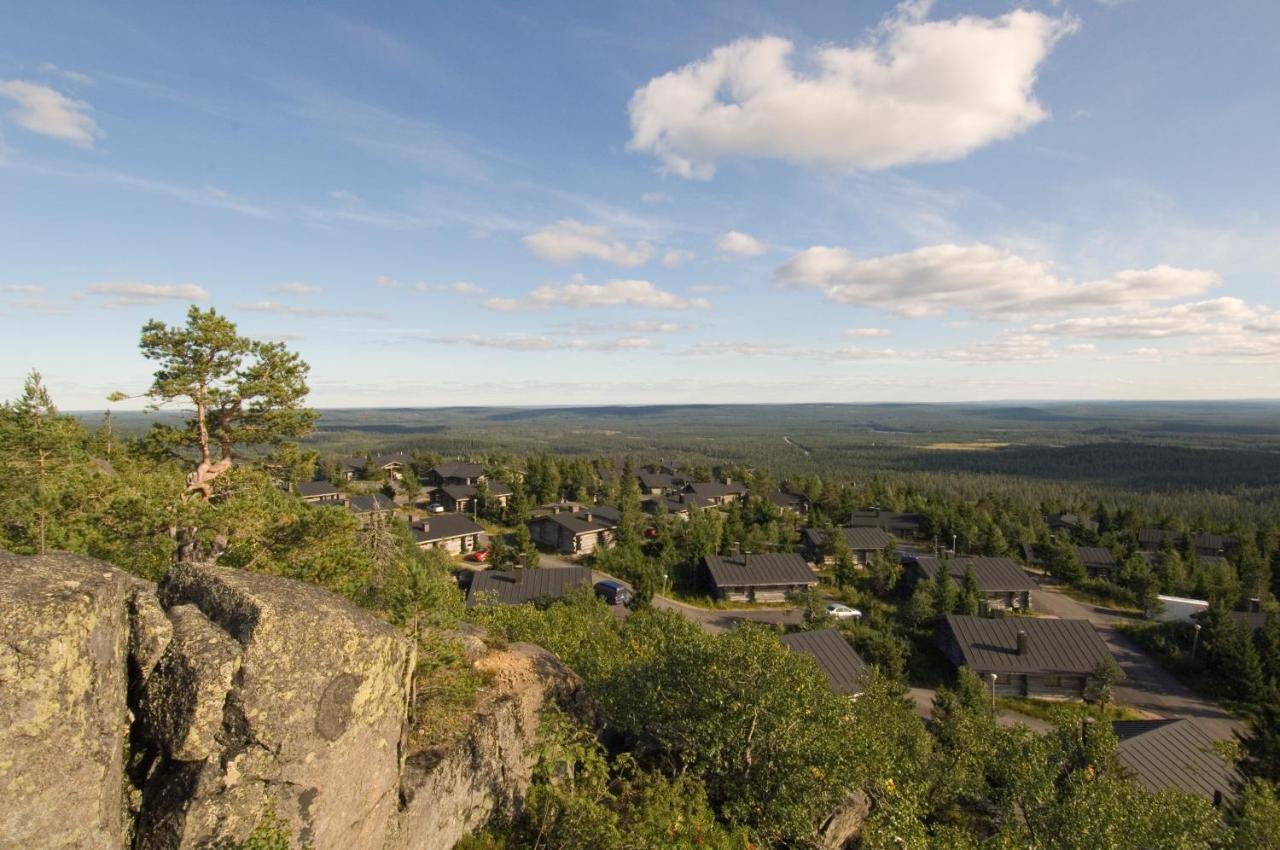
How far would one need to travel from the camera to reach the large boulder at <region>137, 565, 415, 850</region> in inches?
321

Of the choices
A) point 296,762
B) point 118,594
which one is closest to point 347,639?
point 296,762

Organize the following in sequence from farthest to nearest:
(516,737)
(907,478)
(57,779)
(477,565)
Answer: (907,478)
(477,565)
(516,737)
(57,779)

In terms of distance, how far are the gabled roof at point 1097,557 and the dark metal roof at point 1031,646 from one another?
29240 millimetres

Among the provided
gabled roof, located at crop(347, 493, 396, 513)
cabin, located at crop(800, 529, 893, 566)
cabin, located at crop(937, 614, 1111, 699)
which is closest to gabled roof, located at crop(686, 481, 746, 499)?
cabin, located at crop(800, 529, 893, 566)

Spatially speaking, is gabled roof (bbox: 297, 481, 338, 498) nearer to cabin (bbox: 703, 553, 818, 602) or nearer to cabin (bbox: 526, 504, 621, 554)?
cabin (bbox: 526, 504, 621, 554)

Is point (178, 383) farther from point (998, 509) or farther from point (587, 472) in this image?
point (998, 509)

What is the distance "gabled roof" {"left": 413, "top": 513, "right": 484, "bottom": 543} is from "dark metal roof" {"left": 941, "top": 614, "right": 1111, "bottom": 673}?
48.2m

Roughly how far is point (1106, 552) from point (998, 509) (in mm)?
17747

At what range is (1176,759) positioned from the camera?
23.9 m

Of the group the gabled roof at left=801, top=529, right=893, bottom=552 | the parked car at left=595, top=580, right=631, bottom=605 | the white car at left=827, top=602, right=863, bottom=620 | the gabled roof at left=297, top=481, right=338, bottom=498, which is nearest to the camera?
the white car at left=827, top=602, right=863, bottom=620

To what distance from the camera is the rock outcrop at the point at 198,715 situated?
679 cm

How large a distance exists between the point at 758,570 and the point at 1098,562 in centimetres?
3937

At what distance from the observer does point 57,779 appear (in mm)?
6828

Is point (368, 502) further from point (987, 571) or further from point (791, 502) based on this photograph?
point (987, 571)
